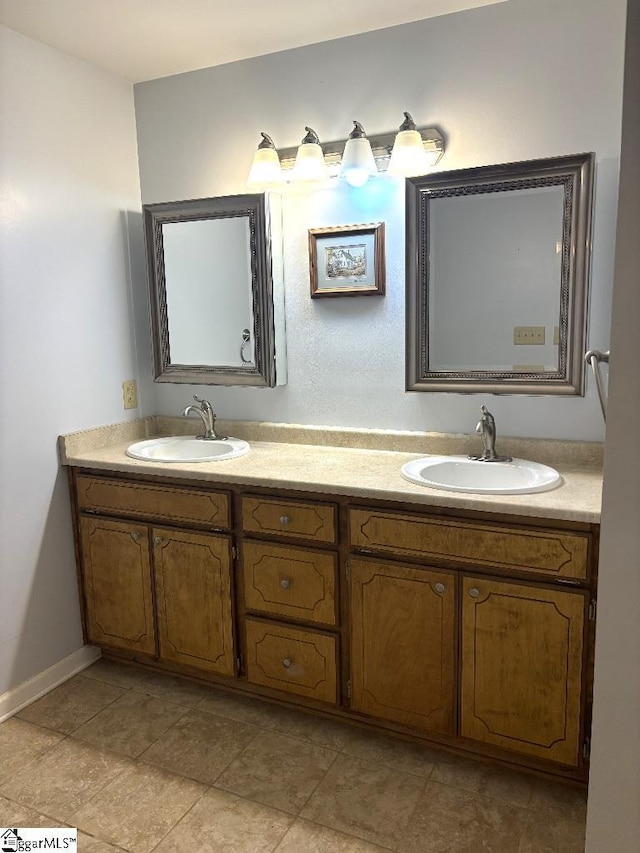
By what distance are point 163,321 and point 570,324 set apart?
1546 mm

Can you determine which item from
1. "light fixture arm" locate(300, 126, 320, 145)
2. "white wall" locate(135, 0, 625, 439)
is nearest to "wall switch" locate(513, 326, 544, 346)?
"white wall" locate(135, 0, 625, 439)

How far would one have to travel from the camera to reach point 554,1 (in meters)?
1.93

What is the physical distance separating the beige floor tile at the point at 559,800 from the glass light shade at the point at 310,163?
205 centimetres

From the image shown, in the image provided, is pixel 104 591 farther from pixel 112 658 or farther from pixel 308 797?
pixel 308 797

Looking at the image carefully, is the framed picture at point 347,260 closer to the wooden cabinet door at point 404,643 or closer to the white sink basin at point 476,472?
the white sink basin at point 476,472

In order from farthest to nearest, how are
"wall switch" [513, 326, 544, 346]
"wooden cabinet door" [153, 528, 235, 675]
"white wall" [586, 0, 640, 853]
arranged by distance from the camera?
"wooden cabinet door" [153, 528, 235, 675]
"wall switch" [513, 326, 544, 346]
"white wall" [586, 0, 640, 853]

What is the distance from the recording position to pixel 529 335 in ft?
6.86

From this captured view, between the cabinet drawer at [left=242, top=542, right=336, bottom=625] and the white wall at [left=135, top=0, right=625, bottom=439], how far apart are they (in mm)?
606

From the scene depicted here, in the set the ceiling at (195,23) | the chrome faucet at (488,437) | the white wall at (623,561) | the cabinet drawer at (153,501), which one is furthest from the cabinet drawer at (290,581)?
the ceiling at (195,23)

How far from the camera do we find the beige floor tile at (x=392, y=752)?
196 centimetres

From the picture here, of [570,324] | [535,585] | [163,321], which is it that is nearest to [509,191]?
[570,324]

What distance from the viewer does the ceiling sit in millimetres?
1986

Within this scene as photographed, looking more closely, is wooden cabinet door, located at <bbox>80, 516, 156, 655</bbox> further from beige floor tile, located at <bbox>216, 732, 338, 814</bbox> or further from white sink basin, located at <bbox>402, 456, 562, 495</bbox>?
white sink basin, located at <bbox>402, 456, 562, 495</bbox>

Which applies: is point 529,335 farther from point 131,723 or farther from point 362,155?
point 131,723
